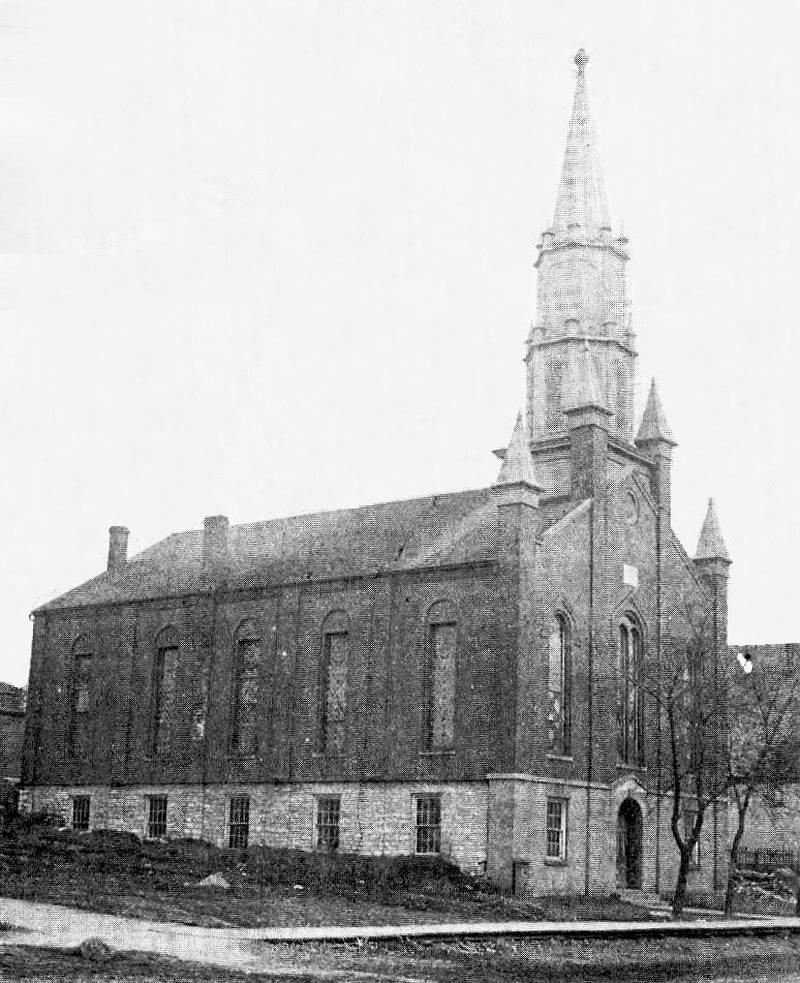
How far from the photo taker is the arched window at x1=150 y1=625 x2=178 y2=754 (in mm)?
49969

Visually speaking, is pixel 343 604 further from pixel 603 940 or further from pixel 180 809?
pixel 603 940

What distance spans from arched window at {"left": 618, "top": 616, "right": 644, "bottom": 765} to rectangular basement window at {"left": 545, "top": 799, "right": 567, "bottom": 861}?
4.15 m

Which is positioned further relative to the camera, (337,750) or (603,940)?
(337,750)

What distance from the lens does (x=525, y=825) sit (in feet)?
129

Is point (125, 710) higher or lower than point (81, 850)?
higher

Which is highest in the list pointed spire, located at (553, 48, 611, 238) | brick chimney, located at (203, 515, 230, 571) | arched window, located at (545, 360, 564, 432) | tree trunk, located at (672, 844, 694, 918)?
pointed spire, located at (553, 48, 611, 238)

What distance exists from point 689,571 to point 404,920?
2354 cm

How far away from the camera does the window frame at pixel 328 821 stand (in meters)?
43.4

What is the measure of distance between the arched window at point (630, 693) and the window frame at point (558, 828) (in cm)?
408

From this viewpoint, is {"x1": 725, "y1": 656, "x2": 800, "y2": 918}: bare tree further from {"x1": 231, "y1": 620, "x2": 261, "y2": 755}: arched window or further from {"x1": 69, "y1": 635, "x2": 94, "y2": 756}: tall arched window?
{"x1": 69, "y1": 635, "x2": 94, "y2": 756}: tall arched window

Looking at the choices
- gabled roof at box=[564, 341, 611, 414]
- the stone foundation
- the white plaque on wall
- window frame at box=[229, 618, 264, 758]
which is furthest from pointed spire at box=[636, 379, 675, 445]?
window frame at box=[229, 618, 264, 758]

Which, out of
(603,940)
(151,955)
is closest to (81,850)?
(603,940)

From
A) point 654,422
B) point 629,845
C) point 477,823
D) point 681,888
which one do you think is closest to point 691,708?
point 629,845

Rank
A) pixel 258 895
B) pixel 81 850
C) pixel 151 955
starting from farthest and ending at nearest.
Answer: pixel 81 850 < pixel 258 895 < pixel 151 955
